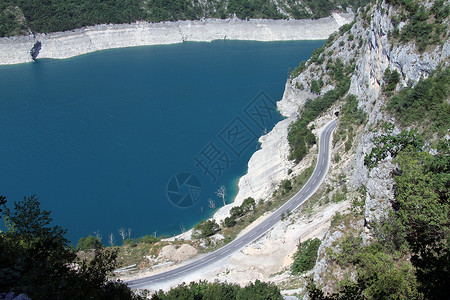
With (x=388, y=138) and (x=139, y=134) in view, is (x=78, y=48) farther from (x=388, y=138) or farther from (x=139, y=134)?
(x=388, y=138)

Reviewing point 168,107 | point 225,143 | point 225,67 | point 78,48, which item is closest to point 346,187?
point 225,143

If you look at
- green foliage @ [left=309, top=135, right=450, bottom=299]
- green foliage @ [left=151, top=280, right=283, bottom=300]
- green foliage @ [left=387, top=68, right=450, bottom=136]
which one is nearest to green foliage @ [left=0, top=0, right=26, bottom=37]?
green foliage @ [left=387, top=68, right=450, bottom=136]

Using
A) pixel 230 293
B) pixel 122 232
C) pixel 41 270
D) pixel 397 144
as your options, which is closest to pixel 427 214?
pixel 397 144

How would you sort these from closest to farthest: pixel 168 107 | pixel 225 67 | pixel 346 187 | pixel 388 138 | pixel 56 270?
pixel 56 270, pixel 388 138, pixel 346 187, pixel 168 107, pixel 225 67

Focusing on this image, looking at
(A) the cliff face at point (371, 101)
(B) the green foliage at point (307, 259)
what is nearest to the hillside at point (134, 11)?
(A) the cliff face at point (371, 101)

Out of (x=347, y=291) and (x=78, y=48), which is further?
(x=78, y=48)

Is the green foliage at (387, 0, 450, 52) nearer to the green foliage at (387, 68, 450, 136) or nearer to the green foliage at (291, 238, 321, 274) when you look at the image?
the green foliage at (387, 68, 450, 136)

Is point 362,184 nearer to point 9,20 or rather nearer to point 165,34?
point 165,34
